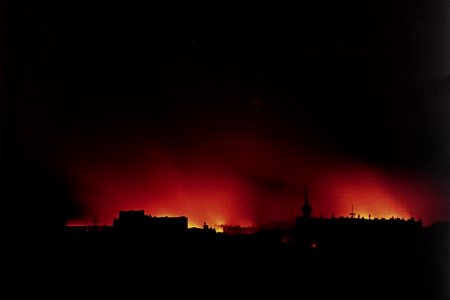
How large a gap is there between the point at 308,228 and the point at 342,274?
7613 millimetres

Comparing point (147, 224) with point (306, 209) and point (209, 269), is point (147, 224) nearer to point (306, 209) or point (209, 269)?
point (209, 269)

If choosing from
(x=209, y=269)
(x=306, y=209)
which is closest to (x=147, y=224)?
(x=209, y=269)

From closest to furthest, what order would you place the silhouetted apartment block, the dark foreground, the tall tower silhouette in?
the dark foreground, the silhouetted apartment block, the tall tower silhouette

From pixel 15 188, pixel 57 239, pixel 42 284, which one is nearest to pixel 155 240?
pixel 57 239

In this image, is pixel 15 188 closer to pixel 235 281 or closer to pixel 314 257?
pixel 235 281

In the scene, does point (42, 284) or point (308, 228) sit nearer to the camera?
point (42, 284)

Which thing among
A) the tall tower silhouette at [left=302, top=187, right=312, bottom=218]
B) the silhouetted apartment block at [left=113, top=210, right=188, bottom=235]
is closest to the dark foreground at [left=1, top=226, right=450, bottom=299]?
the silhouetted apartment block at [left=113, top=210, right=188, bottom=235]

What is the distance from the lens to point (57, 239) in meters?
12.5

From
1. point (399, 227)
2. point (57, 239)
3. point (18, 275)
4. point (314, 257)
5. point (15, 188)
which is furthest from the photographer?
point (399, 227)

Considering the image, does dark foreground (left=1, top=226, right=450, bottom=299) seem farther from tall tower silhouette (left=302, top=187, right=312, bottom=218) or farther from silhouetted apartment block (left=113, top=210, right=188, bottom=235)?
tall tower silhouette (left=302, top=187, right=312, bottom=218)

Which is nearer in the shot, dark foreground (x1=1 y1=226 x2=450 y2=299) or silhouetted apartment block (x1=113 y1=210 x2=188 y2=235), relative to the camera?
dark foreground (x1=1 y1=226 x2=450 y2=299)

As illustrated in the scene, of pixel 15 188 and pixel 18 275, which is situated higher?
pixel 15 188

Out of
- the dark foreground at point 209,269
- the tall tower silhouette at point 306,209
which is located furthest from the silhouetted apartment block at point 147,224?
the tall tower silhouette at point 306,209

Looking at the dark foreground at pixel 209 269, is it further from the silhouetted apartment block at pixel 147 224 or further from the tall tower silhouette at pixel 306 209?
the tall tower silhouette at pixel 306 209
